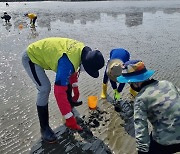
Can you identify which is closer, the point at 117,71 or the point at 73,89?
the point at 117,71

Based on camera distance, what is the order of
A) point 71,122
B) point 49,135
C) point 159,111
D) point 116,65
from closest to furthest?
point 159,111 < point 71,122 < point 49,135 < point 116,65

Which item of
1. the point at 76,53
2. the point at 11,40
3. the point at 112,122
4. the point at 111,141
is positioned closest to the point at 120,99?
the point at 112,122

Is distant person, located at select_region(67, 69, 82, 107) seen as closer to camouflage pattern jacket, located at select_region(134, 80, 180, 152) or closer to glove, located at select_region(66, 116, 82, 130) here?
glove, located at select_region(66, 116, 82, 130)

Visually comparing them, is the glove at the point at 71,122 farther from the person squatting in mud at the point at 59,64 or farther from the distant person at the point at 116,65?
the distant person at the point at 116,65

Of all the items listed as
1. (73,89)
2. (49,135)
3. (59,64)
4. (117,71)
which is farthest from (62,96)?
(117,71)

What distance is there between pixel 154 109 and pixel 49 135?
2.41m

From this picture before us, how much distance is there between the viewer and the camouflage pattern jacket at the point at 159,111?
2.79 metres

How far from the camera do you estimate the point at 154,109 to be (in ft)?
9.34

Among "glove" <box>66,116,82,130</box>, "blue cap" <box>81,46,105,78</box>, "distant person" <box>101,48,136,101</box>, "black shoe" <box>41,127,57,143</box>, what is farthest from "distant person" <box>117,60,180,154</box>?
"distant person" <box>101,48,136,101</box>

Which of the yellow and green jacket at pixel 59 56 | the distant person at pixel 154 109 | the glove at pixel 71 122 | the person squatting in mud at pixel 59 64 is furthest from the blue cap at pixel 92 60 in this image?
the distant person at pixel 154 109

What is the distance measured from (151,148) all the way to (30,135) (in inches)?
103

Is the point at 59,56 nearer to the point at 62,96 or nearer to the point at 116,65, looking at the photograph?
the point at 62,96

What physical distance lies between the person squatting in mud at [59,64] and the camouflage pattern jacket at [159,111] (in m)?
1.33

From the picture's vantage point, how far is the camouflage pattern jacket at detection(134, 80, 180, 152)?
2793 mm
